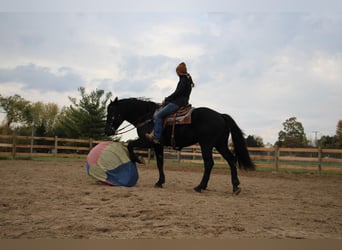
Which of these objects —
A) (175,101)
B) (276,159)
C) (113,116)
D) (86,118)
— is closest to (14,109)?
(86,118)

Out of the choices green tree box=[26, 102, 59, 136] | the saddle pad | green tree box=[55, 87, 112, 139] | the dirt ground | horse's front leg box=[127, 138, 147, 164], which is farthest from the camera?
green tree box=[26, 102, 59, 136]

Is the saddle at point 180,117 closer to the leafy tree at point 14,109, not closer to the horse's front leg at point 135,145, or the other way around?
the horse's front leg at point 135,145

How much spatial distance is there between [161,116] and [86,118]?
3392cm

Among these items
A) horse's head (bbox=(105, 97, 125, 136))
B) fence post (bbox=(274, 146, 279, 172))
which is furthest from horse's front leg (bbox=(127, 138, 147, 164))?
fence post (bbox=(274, 146, 279, 172))

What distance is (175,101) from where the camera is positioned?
7367mm

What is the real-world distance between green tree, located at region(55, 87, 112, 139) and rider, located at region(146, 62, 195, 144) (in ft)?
108

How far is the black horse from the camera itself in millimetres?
7305

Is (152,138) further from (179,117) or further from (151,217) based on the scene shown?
(151,217)

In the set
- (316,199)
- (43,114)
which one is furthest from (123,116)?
(43,114)

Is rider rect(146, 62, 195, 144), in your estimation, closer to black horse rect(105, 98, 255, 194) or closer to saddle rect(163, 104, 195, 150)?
saddle rect(163, 104, 195, 150)

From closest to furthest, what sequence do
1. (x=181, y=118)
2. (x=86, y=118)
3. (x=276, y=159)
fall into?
(x=181, y=118) → (x=276, y=159) → (x=86, y=118)

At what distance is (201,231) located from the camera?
3.47m

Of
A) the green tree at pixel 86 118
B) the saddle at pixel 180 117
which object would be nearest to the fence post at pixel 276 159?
the saddle at pixel 180 117

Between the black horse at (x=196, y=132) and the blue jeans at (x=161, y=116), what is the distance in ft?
0.68
